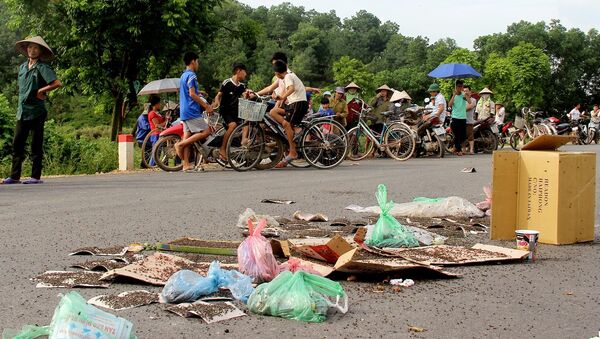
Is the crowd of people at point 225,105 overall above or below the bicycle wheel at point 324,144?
above

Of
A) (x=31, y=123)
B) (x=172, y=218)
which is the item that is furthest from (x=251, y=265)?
(x=31, y=123)

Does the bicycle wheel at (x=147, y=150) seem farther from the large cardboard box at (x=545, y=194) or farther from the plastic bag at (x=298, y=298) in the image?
the plastic bag at (x=298, y=298)

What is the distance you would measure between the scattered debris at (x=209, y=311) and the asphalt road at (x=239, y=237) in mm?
47

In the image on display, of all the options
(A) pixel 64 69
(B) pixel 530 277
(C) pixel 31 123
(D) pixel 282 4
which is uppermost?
(D) pixel 282 4

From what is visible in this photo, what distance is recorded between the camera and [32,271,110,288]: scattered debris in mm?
4495

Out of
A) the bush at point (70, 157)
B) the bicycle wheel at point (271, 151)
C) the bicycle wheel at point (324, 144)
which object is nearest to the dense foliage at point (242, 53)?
the bush at point (70, 157)

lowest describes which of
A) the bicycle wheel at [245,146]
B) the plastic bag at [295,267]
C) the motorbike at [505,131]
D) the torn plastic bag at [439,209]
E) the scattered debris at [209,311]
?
the scattered debris at [209,311]

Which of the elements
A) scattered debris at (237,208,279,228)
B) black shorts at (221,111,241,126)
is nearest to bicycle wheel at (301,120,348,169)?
black shorts at (221,111,241,126)

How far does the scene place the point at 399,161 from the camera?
670 inches

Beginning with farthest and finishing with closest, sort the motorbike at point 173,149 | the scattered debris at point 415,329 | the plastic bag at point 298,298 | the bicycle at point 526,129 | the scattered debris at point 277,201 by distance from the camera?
the bicycle at point 526,129 → the motorbike at point 173,149 → the scattered debris at point 277,201 → the plastic bag at point 298,298 → the scattered debris at point 415,329

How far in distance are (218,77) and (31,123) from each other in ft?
213

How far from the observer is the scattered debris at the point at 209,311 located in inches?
152

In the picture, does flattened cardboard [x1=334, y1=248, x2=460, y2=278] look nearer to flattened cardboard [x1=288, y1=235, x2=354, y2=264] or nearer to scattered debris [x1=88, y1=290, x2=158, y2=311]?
flattened cardboard [x1=288, y1=235, x2=354, y2=264]

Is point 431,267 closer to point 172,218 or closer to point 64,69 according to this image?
point 172,218
